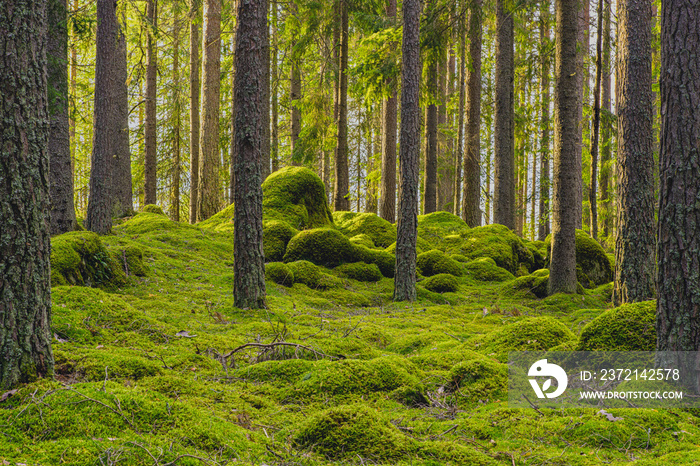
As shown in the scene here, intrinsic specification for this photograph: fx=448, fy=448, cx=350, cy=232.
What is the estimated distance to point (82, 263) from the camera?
6.56 metres

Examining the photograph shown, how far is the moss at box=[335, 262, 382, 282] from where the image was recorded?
10141mm

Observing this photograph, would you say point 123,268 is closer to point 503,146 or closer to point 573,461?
point 573,461

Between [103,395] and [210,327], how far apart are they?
9.76ft

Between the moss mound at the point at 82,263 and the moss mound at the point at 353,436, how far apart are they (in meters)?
4.68

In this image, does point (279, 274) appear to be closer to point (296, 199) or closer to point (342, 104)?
point (296, 199)

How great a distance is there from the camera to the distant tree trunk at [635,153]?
6.39 m

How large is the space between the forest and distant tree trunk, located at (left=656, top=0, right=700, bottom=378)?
2 cm

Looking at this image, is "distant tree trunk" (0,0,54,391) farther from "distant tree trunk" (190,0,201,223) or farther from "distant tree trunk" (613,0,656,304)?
"distant tree trunk" (190,0,201,223)

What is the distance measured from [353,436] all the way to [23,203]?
8.57 ft

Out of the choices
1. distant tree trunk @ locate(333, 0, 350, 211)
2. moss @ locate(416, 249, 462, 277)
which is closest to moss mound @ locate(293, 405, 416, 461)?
moss @ locate(416, 249, 462, 277)

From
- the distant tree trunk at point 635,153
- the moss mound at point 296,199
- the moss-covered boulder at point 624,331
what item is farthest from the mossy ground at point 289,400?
the moss mound at point 296,199

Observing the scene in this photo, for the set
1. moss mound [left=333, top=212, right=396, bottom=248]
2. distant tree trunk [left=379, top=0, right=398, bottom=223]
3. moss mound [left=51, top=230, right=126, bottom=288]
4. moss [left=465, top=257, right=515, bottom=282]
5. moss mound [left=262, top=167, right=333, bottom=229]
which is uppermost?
distant tree trunk [left=379, top=0, right=398, bottom=223]

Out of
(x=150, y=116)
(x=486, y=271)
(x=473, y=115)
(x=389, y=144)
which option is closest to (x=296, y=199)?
(x=389, y=144)

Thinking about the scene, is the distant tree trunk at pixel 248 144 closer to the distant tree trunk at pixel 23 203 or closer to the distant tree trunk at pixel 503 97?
the distant tree trunk at pixel 23 203
